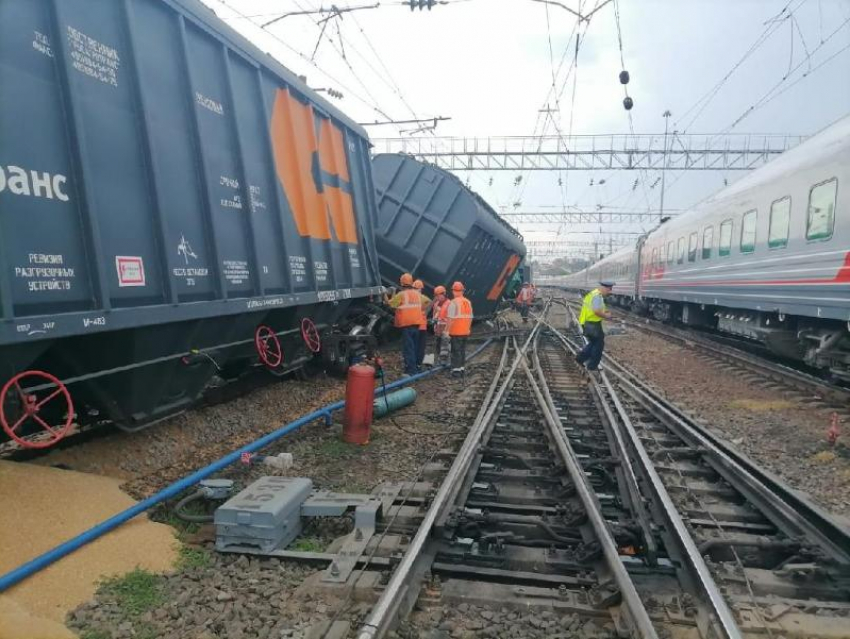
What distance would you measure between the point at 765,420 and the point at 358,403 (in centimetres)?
537

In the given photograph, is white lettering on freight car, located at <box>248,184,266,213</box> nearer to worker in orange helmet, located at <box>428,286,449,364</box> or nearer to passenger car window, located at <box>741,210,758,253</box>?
worker in orange helmet, located at <box>428,286,449,364</box>

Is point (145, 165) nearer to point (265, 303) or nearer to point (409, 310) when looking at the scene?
point (265, 303)

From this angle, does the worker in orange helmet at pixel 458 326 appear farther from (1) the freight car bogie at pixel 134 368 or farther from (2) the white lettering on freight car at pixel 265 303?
(2) the white lettering on freight car at pixel 265 303

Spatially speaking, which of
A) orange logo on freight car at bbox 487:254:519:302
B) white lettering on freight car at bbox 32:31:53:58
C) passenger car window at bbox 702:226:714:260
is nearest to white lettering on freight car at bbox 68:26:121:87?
white lettering on freight car at bbox 32:31:53:58

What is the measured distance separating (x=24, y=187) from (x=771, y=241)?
11.4 m

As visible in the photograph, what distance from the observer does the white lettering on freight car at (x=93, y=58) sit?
3902 mm

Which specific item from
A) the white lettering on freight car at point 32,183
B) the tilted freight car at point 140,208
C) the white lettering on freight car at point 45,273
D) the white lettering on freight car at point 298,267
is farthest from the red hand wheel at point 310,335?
the white lettering on freight car at point 32,183

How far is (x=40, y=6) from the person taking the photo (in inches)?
144

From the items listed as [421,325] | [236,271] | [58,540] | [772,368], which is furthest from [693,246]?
[58,540]

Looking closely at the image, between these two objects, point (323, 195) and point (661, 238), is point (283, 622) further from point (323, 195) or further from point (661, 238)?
point (661, 238)

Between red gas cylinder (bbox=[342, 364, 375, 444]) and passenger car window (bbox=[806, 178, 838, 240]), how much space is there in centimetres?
720

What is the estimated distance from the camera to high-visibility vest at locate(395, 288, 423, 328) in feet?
31.9

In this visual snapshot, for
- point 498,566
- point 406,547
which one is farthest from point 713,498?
point 406,547

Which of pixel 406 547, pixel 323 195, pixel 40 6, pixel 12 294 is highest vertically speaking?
pixel 40 6
